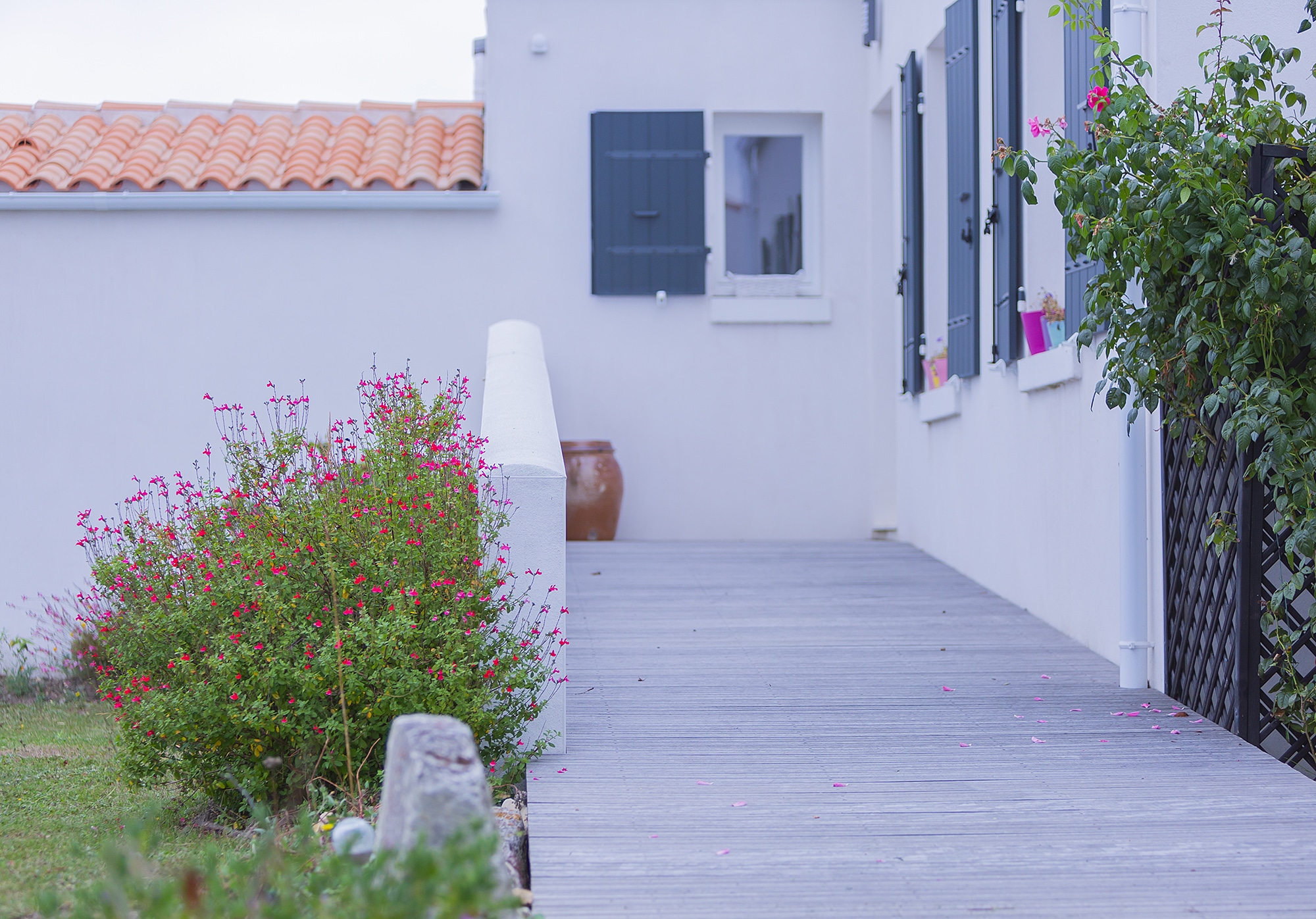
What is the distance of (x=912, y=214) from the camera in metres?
7.40

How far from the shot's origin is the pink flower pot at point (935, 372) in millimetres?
7062

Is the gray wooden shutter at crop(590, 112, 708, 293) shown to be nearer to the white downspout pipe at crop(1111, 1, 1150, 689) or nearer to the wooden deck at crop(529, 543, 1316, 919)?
the wooden deck at crop(529, 543, 1316, 919)

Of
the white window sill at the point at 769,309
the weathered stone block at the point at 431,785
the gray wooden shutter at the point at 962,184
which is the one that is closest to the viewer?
the weathered stone block at the point at 431,785

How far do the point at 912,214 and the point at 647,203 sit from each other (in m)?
1.80

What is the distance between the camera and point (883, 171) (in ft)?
27.3

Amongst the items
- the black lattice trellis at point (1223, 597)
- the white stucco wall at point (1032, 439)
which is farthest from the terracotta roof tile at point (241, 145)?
the black lattice trellis at point (1223, 597)

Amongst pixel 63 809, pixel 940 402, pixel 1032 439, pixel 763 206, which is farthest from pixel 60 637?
pixel 1032 439

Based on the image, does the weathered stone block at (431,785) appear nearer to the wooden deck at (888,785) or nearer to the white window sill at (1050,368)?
the wooden deck at (888,785)

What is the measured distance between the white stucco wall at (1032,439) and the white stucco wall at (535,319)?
21.4 inches

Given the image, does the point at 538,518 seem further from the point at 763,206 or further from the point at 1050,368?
the point at 763,206

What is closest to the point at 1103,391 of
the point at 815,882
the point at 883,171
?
the point at 815,882

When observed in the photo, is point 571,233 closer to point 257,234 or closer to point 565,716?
point 257,234

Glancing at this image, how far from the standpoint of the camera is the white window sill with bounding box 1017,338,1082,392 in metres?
4.97

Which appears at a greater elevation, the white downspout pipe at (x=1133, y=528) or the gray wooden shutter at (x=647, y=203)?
the gray wooden shutter at (x=647, y=203)
